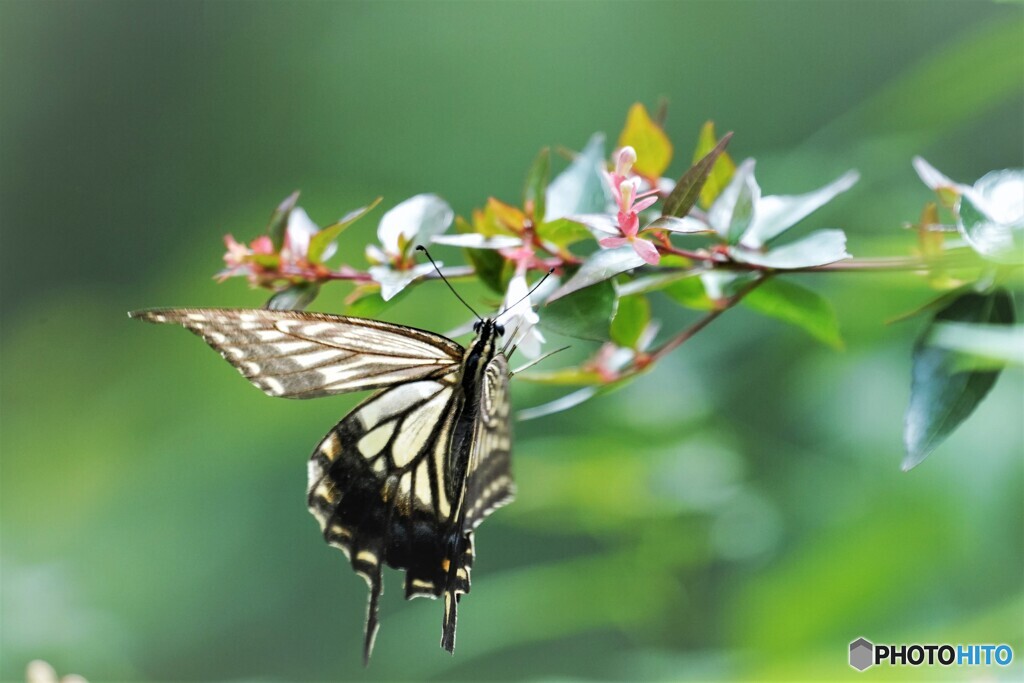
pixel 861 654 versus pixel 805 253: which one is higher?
pixel 805 253

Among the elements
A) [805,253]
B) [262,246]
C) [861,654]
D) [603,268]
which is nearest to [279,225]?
[262,246]

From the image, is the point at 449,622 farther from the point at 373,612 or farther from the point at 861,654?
the point at 861,654

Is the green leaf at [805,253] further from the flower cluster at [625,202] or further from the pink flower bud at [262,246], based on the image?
the pink flower bud at [262,246]

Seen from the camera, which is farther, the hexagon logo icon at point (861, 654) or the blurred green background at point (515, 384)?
the blurred green background at point (515, 384)

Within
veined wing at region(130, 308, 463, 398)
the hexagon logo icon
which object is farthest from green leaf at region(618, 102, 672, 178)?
the hexagon logo icon

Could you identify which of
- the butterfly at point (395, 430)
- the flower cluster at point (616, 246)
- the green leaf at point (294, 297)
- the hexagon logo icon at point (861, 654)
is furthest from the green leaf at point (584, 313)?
the hexagon logo icon at point (861, 654)

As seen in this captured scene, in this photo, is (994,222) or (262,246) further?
(262,246)
